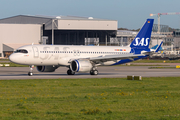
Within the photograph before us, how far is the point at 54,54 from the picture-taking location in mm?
41344

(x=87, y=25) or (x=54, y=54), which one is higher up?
(x=87, y=25)

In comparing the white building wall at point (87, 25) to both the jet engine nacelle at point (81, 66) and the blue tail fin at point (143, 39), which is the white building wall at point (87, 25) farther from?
the jet engine nacelle at point (81, 66)

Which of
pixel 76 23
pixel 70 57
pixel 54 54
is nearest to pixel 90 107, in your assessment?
pixel 54 54

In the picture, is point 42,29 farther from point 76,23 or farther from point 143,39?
point 143,39

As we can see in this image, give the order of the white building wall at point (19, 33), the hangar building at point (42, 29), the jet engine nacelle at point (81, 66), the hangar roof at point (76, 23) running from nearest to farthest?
the jet engine nacelle at point (81, 66) < the hangar roof at point (76, 23) < the hangar building at point (42, 29) < the white building wall at point (19, 33)

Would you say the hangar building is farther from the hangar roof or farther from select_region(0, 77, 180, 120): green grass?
select_region(0, 77, 180, 120): green grass

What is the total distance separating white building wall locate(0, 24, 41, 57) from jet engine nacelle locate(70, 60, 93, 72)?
83.6m

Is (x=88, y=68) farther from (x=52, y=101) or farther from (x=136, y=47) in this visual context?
(x=52, y=101)

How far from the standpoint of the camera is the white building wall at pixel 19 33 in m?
122

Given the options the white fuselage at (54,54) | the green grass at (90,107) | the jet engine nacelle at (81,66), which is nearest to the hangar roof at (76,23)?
the white fuselage at (54,54)

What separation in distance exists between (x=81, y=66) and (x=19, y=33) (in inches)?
3440

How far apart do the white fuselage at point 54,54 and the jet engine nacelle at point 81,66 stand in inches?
50.3

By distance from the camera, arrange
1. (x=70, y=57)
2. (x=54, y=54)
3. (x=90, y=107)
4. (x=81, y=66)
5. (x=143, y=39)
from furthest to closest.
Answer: (x=143, y=39)
(x=70, y=57)
(x=54, y=54)
(x=81, y=66)
(x=90, y=107)

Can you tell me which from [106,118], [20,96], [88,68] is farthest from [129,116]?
[88,68]
